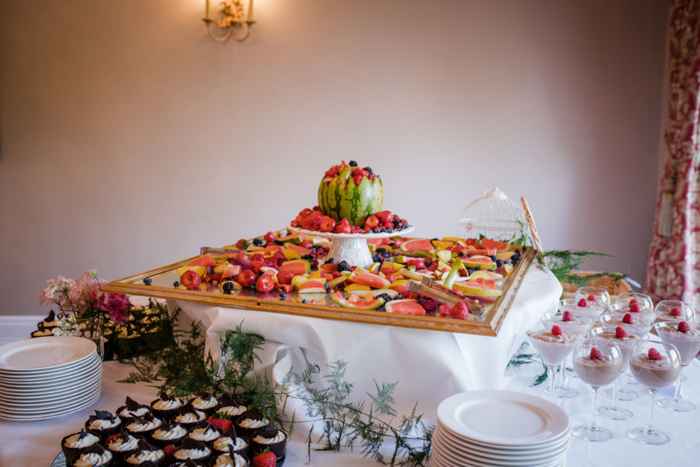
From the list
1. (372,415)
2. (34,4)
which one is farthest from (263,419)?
(34,4)

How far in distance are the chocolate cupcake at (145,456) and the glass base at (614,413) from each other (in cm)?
130

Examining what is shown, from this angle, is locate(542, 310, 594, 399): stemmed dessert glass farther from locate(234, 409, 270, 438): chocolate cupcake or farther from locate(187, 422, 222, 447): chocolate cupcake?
locate(187, 422, 222, 447): chocolate cupcake

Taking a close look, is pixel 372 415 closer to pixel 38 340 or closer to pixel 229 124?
pixel 38 340

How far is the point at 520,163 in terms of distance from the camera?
4.24m

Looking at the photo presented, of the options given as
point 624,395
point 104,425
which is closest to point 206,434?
point 104,425

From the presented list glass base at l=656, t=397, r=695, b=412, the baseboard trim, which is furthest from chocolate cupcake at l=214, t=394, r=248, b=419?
the baseboard trim

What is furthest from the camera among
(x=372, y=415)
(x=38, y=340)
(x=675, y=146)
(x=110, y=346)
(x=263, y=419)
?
(x=675, y=146)

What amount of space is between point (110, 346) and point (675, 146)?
149 inches

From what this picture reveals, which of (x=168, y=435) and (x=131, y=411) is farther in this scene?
(x=131, y=411)

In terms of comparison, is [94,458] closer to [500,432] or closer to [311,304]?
[311,304]

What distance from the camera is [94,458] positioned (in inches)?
48.5

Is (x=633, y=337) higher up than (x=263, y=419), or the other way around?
(x=633, y=337)

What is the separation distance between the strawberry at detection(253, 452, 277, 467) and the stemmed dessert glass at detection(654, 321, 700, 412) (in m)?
1.26

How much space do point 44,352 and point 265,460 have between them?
3.05 feet
